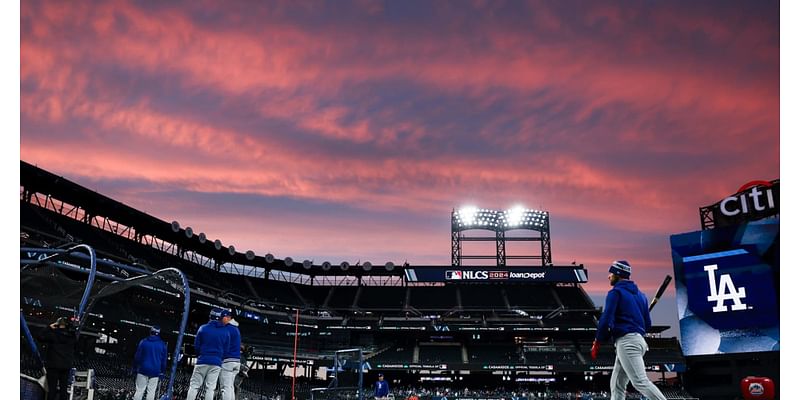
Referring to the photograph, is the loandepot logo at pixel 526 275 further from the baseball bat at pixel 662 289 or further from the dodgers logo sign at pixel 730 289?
the baseball bat at pixel 662 289

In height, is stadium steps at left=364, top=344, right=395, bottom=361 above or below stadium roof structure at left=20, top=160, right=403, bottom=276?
below

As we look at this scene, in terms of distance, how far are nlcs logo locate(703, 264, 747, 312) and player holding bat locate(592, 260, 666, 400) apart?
59.9ft

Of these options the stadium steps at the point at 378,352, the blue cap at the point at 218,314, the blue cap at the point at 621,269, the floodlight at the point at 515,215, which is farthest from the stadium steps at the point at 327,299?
the blue cap at the point at 621,269

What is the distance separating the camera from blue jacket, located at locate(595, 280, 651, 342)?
6.50m

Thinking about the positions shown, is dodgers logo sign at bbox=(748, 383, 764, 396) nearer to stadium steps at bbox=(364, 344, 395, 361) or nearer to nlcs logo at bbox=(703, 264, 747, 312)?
nlcs logo at bbox=(703, 264, 747, 312)

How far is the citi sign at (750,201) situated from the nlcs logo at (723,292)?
4.57m

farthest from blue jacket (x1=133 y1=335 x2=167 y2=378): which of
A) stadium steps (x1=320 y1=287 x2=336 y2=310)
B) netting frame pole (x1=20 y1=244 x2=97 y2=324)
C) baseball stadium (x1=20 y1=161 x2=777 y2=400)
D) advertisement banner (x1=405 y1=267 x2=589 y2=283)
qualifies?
advertisement banner (x1=405 y1=267 x2=589 y2=283)

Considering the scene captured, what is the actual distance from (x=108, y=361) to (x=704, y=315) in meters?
23.5

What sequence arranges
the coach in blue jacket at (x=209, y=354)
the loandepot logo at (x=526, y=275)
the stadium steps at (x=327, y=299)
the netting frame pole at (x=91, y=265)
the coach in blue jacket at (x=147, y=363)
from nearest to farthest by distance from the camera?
the coach in blue jacket at (x=209, y=354), the coach in blue jacket at (x=147, y=363), the netting frame pole at (x=91, y=265), the loandepot logo at (x=526, y=275), the stadium steps at (x=327, y=299)

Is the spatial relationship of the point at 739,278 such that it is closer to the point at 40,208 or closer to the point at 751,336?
the point at 751,336

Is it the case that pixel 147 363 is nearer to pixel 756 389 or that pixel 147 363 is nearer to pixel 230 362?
pixel 230 362

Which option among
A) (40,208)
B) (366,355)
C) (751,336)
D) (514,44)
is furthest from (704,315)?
(40,208)

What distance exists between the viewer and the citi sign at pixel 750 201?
2530 cm
